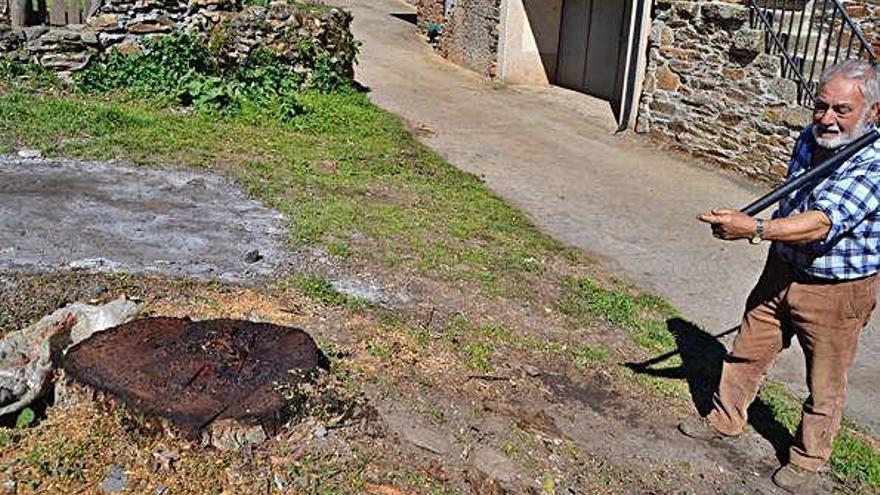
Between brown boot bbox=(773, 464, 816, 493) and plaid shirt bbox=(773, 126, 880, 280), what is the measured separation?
95cm

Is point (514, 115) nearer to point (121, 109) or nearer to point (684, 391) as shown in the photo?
point (121, 109)

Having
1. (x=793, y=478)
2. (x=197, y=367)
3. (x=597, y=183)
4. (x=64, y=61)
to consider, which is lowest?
(x=597, y=183)

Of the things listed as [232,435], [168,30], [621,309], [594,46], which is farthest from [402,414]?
[594,46]

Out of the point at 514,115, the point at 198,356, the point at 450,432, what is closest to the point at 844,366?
the point at 450,432

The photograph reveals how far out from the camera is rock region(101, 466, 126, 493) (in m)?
3.17

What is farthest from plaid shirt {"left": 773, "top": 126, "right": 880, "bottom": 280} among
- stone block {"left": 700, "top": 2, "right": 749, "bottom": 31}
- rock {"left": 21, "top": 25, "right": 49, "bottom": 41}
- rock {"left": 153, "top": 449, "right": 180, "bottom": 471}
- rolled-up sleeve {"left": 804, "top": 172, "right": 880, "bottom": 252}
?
rock {"left": 21, "top": 25, "right": 49, "bottom": 41}

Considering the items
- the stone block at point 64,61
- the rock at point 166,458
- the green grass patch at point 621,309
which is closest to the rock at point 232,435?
the rock at point 166,458

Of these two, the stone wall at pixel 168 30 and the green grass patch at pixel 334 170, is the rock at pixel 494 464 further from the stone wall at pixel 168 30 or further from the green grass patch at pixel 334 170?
the stone wall at pixel 168 30

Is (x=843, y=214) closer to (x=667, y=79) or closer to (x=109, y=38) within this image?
(x=667, y=79)

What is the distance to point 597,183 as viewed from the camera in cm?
926

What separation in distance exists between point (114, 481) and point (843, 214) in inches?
122

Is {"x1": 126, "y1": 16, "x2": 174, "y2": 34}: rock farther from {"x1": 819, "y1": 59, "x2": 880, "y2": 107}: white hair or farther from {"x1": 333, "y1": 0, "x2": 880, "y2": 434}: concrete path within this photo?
{"x1": 819, "y1": 59, "x2": 880, "y2": 107}: white hair

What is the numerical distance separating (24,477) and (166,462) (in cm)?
54

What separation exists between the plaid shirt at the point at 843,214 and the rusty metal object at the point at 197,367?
225 cm
